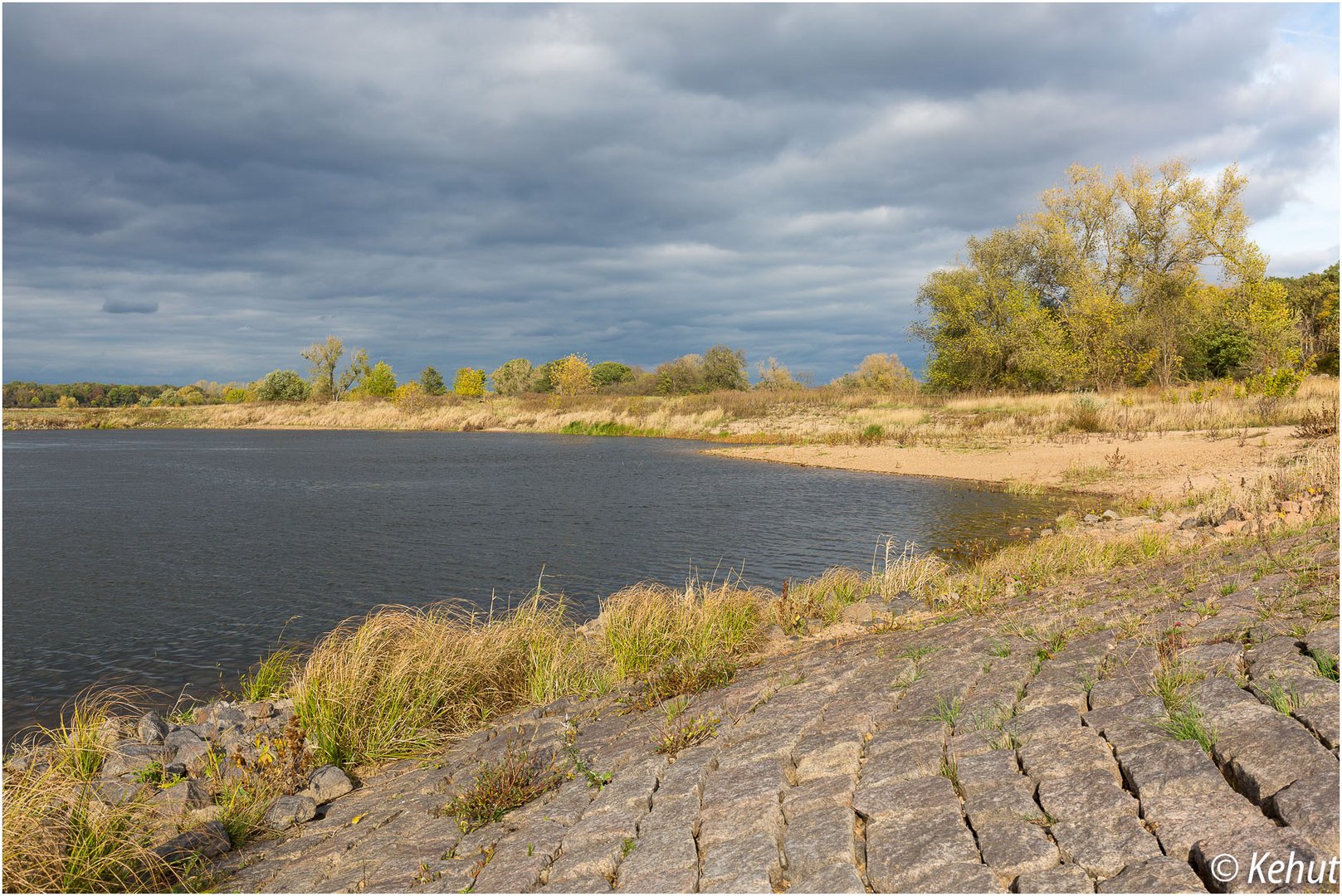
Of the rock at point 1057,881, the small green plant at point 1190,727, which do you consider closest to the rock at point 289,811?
the rock at point 1057,881

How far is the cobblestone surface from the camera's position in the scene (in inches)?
164

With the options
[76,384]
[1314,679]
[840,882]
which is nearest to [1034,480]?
[1314,679]

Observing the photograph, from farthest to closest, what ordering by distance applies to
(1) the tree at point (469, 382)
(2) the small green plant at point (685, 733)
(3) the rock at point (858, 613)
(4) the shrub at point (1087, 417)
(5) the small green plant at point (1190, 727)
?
1. (1) the tree at point (469, 382)
2. (4) the shrub at point (1087, 417)
3. (3) the rock at point (858, 613)
4. (2) the small green plant at point (685, 733)
5. (5) the small green plant at point (1190, 727)

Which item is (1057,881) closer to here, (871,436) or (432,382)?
(871,436)

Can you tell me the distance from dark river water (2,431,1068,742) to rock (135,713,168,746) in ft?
7.33

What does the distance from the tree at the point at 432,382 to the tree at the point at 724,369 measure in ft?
165

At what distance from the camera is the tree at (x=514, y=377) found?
474 ft

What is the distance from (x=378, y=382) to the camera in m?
125

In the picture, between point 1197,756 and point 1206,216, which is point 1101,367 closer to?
point 1206,216

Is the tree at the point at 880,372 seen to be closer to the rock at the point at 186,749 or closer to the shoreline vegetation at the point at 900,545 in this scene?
the shoreline vegetation at the point at 900,545

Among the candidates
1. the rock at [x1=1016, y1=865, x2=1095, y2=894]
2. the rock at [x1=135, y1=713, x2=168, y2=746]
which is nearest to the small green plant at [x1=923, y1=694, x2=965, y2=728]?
the rock at [x1=1016, y1=865, x2=1095, y2=894]

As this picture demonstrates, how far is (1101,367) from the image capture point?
55.9 meters

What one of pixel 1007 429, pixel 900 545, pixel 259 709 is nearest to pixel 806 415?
pixel 1007 429

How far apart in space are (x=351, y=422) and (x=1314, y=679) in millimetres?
98137
